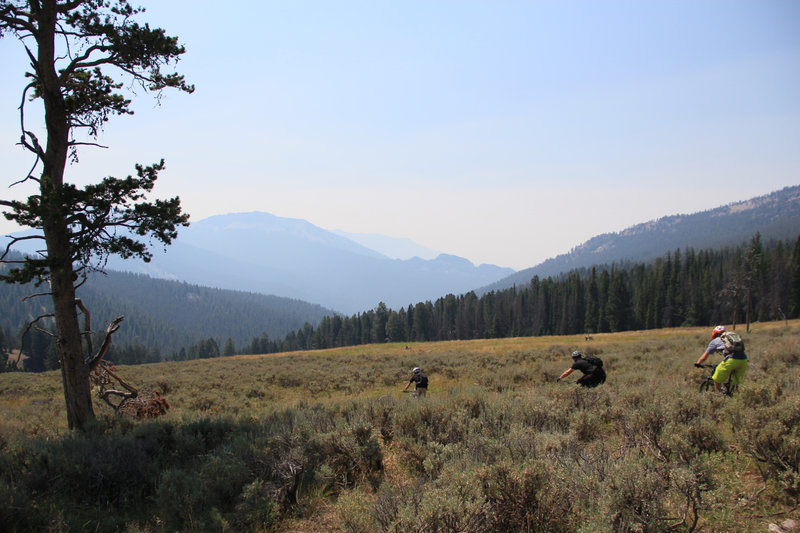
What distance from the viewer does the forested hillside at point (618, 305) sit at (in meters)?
68.2

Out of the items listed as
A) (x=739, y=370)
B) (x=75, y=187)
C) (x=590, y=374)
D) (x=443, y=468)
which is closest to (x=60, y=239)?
(x=75, y=187)

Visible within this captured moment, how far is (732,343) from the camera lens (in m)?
7.33

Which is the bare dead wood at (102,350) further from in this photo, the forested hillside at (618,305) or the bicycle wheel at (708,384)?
the forested hillside at (618,305)

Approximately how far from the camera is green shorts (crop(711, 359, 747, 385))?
23.8 ft

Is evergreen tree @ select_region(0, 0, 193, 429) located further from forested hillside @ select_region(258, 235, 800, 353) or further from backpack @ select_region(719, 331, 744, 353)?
forested hillside @ select_region(258, 235, 800, 353)

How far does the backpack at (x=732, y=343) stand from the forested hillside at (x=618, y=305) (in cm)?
5788

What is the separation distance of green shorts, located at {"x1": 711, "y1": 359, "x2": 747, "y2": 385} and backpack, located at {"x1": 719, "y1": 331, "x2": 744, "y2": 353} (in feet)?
0.60

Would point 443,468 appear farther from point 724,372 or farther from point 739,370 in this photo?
point 739,370

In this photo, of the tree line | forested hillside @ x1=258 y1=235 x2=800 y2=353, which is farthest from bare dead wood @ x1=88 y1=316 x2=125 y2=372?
forested hillside @ x1=258 y1=235 x2=800 y2=353

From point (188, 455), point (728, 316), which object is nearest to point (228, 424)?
point (188, 455)

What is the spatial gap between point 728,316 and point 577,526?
292 feet

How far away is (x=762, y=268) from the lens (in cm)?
7244

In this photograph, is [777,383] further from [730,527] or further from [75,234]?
[75,234]

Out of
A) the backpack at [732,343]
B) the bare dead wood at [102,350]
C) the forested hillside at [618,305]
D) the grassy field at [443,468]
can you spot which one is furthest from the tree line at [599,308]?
the bare dead wood at [102,350]
